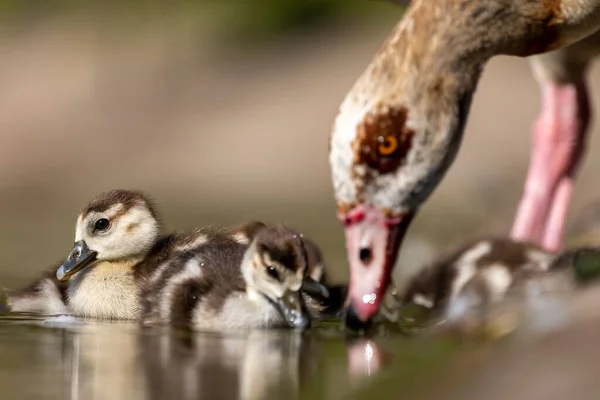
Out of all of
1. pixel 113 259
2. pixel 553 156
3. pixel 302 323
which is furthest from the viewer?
pixel 553 156

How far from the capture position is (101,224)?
486cm

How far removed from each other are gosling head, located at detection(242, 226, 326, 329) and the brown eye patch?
1.07ft

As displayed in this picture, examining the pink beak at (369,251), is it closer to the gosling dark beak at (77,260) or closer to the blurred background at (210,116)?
the gosling dark beak at (77,260)

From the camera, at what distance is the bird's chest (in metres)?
4.75

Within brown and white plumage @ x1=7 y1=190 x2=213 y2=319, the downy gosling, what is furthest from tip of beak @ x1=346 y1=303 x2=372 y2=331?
brown and white plumage @ x1=7 y1=190 x2=213 y2=319

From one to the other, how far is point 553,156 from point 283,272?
2.05 m

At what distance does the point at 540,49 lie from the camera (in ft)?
16.2

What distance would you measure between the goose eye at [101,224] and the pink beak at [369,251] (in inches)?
35.0

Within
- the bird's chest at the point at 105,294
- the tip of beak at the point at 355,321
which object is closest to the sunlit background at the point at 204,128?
the tip of beak at the point at 355,321

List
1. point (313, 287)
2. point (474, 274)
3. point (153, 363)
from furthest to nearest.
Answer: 1. point (474, 274)
2. point (313, 287)
3. point (153, 363)

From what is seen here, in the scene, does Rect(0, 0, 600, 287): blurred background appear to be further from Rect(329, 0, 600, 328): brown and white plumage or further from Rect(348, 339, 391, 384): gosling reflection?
Rect(348, 339, 391, 384): gosling reflection

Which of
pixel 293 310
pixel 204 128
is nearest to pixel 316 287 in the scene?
pixel 293 310

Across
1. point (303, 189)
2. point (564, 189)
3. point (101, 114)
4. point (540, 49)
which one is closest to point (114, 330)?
point (540, 49)

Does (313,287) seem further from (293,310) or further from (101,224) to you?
(101,224)
